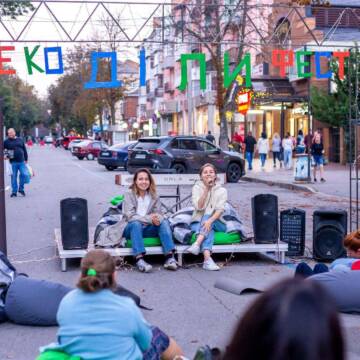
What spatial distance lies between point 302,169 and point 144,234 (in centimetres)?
1672

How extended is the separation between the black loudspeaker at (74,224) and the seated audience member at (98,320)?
5726mm

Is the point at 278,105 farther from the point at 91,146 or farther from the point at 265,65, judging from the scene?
the point at 91,146

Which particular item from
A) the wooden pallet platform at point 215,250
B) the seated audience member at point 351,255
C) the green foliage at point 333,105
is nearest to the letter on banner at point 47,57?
the wooden pallet platform at point 215,250

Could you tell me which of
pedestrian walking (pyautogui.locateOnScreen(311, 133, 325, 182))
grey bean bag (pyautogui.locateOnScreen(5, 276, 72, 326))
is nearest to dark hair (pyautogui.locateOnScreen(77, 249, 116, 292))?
grey bean bag (pyautogui.locateOnScreen(5, 276, 72, 326))

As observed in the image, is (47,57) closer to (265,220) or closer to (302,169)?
(302,169)

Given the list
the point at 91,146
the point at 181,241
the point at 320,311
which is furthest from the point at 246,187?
the point at 91,146

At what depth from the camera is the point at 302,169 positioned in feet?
86.3

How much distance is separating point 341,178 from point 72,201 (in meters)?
20.1

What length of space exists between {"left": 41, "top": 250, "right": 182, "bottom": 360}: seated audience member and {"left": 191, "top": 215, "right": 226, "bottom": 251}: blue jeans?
18.8 ft

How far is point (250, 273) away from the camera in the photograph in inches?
389

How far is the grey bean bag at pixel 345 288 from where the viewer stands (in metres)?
7.50

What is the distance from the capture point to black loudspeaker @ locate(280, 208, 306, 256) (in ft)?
36.3

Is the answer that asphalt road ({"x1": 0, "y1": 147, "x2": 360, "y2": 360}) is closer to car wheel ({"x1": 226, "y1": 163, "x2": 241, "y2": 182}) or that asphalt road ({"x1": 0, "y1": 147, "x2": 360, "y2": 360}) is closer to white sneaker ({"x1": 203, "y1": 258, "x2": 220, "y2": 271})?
white sneaker ({"x1": 203, "y1": 258, "x2": 220, "y2": 271})

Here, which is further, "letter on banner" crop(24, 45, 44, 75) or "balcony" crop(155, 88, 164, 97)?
"balcony" crop(155, 88, 164, 97)
